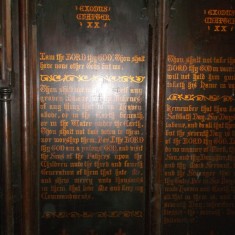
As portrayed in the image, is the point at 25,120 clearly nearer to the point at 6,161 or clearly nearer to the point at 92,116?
the point at 6,161

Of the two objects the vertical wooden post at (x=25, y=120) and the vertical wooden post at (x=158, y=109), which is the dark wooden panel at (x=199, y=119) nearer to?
the vertical wooden post at (x=158, y=109)

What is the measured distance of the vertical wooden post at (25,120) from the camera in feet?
8.00

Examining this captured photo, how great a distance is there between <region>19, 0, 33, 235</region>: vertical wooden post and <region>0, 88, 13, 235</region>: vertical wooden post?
0.38 ft

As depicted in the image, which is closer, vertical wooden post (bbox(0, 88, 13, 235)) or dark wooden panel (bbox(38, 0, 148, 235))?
vertical wooden post (bbox(0, 88, 13, 235))

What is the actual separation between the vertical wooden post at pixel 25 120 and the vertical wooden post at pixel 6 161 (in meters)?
0.11

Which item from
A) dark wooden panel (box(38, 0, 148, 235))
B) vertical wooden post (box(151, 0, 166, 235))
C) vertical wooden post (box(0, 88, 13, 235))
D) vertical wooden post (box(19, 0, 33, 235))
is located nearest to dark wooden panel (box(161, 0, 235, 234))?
vertical wooden post (box(151, 0, 166, 235))

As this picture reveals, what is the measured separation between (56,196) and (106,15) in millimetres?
1801

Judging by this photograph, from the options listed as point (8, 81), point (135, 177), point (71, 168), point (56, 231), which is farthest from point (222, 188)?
point (8, 81)

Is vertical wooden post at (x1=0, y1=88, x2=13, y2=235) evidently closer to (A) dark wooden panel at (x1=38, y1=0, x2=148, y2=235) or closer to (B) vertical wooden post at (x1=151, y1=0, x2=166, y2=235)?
(A) dark wooden panel at (x1=38, y1=0, x2=148, y2=235)

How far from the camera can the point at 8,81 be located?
239cm

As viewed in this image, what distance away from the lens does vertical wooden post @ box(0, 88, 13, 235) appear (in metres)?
2.43

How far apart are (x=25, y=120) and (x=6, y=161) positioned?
0.42 m

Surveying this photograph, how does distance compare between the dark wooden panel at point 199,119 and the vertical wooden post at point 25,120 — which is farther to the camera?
the dark wooden panel at point 199,119

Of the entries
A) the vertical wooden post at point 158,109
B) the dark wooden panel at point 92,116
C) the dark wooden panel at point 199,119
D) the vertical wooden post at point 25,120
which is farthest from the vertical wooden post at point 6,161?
the dark wooden panel at point 199,119
